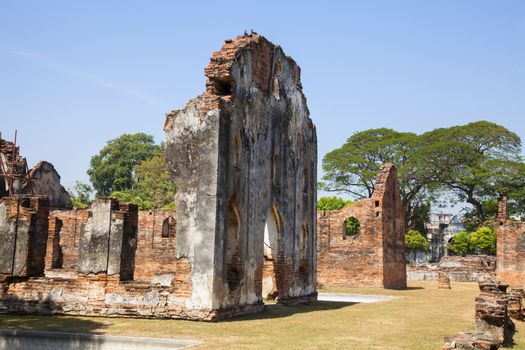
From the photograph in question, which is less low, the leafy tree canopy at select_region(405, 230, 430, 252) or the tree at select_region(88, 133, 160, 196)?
the tree at select_region(88, 133, 160, 196)

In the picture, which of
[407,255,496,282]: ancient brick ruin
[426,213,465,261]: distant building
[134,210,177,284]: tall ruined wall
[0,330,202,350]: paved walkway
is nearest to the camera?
[0,330,202,350]: paved walkway

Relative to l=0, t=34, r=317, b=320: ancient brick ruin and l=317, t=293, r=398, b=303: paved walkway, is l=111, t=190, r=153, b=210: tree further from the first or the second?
l=0, t=34, r=317, b=320: ancient brick ruin

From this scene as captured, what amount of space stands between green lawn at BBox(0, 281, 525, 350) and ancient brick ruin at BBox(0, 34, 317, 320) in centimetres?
54

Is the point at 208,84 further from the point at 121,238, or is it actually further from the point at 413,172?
the point at 413,172

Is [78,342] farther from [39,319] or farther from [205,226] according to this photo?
[205,226]

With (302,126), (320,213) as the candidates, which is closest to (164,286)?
(302,126)

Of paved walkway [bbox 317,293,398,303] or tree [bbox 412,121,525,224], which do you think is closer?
paved walkway [bbox 317,293,398,303]

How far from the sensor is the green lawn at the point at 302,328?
9.13 meters

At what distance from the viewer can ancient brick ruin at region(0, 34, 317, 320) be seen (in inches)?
A: 464

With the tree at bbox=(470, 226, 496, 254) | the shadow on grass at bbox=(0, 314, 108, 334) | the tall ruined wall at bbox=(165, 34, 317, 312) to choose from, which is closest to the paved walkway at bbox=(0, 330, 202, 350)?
the shadow on grass at bbox=(0, 314, 108, 334)

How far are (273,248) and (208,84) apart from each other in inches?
180

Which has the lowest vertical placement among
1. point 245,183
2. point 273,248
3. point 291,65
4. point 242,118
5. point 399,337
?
point 399,337

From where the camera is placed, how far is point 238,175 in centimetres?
1282

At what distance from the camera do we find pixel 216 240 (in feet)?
38.5
